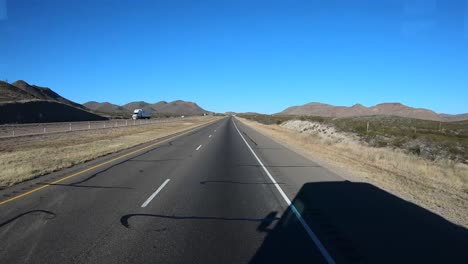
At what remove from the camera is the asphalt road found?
216 inches

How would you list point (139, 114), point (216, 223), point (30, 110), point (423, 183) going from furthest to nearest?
1. point (139, 114)
2. point (30, 110)
3. point (423, 183)
4. point (216, 223)

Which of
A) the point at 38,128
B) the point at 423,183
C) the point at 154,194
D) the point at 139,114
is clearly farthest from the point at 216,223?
the point at 139,114

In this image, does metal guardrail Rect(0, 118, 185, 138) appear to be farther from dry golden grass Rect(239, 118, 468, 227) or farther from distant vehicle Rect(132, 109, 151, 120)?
distant vehicle Rect(132, 109, 151, 120)

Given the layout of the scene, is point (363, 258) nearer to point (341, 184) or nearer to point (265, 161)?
point (341, 184)

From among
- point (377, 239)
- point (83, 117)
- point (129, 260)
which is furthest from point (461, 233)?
point (83, 117)

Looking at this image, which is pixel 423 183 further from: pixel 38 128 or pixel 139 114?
pixel 139 114

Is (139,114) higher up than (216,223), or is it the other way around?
(139,114)

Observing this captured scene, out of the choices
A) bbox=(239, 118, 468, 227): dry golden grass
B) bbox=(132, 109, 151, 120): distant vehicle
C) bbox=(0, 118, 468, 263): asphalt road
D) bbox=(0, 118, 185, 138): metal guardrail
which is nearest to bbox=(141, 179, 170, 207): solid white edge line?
bbox=(0, 118, 468, 263): asphalt road

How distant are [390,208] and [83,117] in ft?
288

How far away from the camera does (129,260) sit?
17.1 feet

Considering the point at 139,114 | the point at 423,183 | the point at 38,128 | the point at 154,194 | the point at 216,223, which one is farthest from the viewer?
the point at 139,114

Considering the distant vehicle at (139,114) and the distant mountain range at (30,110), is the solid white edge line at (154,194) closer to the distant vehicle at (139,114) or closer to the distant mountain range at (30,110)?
the distant mountain range at (30,110)

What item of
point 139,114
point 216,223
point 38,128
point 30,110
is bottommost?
point 38,128

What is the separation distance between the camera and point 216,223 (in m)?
6.98
